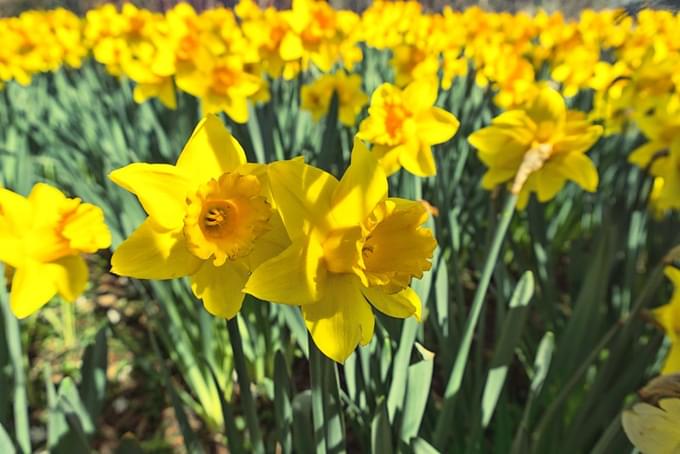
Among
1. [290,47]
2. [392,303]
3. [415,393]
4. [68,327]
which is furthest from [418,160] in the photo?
[68,327]

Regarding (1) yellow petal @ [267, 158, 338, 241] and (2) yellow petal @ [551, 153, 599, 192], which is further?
(2) yellow petal @ [551, 153, 599, 192]

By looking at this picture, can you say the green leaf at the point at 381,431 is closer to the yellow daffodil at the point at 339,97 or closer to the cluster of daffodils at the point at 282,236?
the cluster of daffodils at the point at 282,236

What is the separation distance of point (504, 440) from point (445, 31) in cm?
273

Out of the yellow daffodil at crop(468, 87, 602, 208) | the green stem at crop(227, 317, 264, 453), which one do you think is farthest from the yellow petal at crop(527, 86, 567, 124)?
the green stem at crop(227, 317, 264, 453)

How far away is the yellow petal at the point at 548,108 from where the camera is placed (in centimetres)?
127

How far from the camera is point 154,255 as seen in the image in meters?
0.64

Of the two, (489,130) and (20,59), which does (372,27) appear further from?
(489,130)

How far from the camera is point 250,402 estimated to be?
0.84 metres

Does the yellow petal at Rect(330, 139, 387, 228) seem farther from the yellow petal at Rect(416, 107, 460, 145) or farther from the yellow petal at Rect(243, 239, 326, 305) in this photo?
the yellow petal at Rect(416, 107, 460, 145)

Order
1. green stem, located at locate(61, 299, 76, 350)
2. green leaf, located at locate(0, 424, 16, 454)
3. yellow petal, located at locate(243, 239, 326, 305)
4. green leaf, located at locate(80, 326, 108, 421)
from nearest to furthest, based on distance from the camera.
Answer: yellow petal, located at locate(243, 239, 326, 305) < green leaf, located at locate(0, 424, 16, 454) < green leaf, located at locate(80, 326, 108, 421) < green stem, located at locate(61, 299, 76, 350)

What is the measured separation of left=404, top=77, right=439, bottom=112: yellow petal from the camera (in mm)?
1272

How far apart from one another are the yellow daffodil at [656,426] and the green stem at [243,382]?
0.48 m

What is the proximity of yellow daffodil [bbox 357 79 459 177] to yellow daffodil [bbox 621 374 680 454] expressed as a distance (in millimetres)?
688

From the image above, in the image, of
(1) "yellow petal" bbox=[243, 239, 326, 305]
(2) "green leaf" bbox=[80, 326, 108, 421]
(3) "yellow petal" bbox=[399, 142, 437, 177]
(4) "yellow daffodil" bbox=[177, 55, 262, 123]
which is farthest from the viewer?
(4) "yellow daffodil" bbox=[177, 55, 262, 123]
